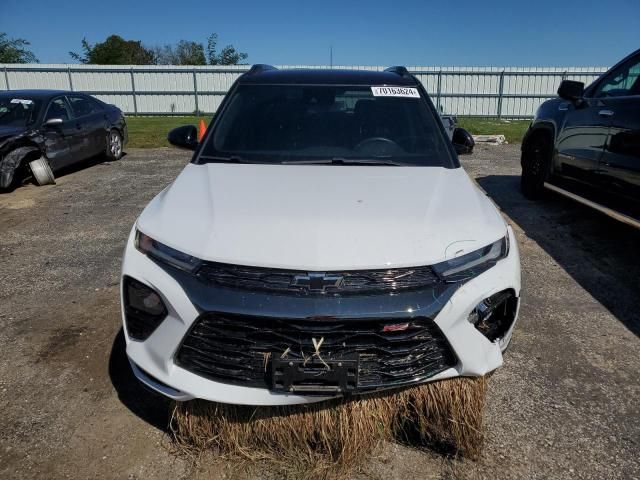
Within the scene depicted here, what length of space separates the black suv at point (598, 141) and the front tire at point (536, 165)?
0.6 inches

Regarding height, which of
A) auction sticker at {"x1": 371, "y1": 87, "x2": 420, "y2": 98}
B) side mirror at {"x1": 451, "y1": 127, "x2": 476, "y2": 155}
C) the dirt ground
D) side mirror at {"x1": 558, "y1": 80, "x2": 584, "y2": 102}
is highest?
auction sticker at {"x1": 371, "y1": 87, "x2": 420, "y2": 98}

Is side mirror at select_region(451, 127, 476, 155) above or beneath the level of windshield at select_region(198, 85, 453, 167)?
beneath

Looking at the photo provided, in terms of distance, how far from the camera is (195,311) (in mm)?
1913

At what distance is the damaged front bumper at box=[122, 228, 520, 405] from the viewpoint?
1868mm

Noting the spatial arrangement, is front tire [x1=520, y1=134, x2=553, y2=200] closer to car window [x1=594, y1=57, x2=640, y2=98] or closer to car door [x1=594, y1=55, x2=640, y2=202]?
car window [x1=594, y1=57, x2=640, y2=98]

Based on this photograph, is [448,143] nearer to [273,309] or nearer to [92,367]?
[273,309]

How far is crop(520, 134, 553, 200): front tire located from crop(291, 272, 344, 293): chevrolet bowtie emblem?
5067mm

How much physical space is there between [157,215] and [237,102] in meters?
1.43

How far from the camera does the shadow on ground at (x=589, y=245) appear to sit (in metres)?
4.09

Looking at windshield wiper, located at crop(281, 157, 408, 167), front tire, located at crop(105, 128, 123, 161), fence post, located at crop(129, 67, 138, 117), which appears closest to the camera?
windshield wiper, located at crop(281, 157, 408, 167)

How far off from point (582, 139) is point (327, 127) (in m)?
3.40

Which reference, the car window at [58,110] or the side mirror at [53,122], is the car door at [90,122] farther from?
the side mirror at [53,122]

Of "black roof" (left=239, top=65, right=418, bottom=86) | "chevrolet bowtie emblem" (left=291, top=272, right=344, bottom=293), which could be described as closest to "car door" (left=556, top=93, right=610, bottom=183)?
"black roof" (left=239, top=65, right=418, bottom=86)

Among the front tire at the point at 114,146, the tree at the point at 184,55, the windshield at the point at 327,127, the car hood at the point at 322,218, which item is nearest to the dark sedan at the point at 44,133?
the front tire at the point at 114,146
